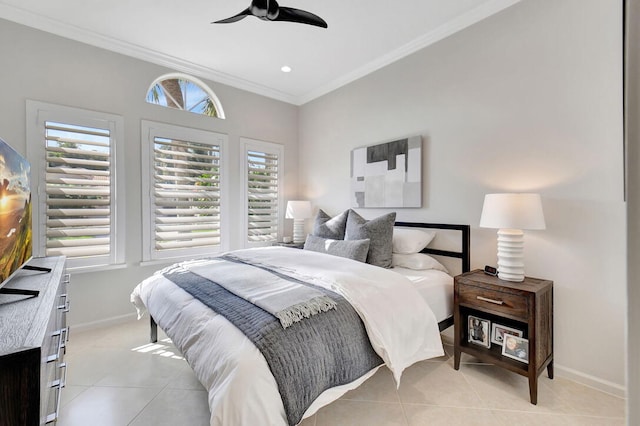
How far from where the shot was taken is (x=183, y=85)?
359cm

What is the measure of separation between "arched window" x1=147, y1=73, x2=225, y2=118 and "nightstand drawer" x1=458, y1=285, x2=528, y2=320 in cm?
345

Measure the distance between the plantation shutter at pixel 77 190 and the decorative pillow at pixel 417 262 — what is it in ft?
9.63

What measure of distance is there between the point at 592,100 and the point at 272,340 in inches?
100

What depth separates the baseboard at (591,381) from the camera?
187 cm

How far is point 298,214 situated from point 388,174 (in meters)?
1.40

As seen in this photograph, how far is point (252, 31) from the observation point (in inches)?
110

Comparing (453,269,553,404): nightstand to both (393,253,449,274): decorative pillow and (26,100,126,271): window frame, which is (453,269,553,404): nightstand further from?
(26,100,126,271): window frame

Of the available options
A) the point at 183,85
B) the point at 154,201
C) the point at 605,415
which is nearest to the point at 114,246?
the point at 154,201

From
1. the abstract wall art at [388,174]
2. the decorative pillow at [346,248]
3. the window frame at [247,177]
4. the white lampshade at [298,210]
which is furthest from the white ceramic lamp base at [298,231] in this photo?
the decorative pillow at [346,248]

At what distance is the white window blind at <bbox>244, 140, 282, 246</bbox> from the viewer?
404 centimetres

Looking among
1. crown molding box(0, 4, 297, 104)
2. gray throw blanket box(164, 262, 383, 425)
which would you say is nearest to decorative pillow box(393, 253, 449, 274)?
gray throw blanket box(164, 262, 383, 425)

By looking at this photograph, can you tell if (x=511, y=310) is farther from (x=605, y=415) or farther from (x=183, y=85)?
(x=183, y=85)

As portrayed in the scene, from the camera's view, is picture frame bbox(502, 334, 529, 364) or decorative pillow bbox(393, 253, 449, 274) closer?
picture frame bbox(502, 334, 529, 364)

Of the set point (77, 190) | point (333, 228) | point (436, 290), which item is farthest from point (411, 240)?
point (77, 190)
